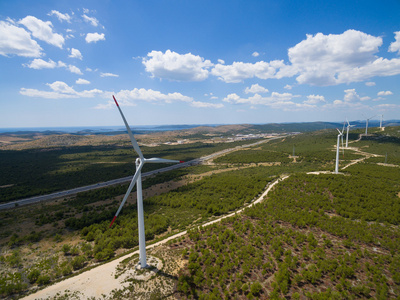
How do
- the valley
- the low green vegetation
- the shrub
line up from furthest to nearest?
the shrub, the valley, the low green vegetation

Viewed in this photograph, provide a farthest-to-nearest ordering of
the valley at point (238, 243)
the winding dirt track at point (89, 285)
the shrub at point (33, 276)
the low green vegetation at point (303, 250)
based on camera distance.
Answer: the shrub at point (33, 276) → the valley at point (238, 243) → the low green vegetation at point (303, 250) → the winding dirt track at point (89, 285)

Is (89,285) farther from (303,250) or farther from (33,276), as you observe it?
(303,250)

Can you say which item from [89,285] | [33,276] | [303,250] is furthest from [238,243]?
[33,276]

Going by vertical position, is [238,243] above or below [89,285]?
above

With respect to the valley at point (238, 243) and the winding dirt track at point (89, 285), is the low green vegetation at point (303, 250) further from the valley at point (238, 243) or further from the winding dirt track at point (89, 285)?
the winding dirt track at point (89, 285)

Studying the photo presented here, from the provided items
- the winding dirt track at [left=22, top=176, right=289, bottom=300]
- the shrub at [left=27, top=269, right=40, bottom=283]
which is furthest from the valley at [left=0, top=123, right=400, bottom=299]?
the winding dirt track at [left=22, top=176, right=289, bottom=300]

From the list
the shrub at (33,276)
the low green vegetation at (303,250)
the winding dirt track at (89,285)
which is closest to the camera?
the winding dirt track at (89,285)

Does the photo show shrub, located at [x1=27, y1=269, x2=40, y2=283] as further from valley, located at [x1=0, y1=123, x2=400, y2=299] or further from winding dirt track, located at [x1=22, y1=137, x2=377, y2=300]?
Result: winding dirt track, located at [x1=22, y1=137, x2=377, y2=300]

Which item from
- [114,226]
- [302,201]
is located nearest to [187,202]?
[114,226]

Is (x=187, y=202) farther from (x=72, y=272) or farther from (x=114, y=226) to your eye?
(x=72, y=272)

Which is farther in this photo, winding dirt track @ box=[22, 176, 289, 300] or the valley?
the valley

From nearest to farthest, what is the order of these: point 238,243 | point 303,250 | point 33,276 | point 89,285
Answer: point 89,285, point 33,276, point 303,250, point 238,243

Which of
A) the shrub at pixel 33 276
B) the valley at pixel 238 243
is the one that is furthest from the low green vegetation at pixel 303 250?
the shrub at pixel 33 276
